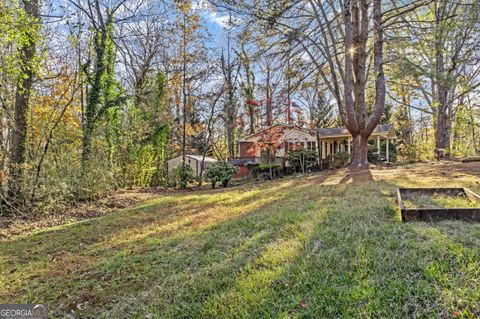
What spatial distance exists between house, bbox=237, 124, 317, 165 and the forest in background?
3.05ft

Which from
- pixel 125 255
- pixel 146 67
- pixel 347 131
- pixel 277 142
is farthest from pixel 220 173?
pixel 347 131

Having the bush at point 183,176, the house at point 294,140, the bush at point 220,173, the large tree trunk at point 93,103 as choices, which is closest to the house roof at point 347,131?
the house at point 294,140

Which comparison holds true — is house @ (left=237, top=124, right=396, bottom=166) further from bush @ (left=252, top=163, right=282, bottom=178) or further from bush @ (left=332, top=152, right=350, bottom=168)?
bush @ (left=252, top=163, right=282, bottom=178)

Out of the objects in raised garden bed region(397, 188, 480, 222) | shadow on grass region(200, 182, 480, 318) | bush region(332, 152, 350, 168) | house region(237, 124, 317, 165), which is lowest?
shadow on grass region(200, 182, 480, 318)

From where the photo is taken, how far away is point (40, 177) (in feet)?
20.7

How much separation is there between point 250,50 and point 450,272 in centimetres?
1071

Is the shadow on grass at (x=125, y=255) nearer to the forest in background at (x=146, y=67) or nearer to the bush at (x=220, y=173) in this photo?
the forest in background at (x=146, y=67)

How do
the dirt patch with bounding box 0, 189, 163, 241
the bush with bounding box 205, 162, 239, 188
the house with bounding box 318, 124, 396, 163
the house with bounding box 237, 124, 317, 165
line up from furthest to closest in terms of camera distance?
the house with bounding box 318, 124, 396, 163 → the house with bounding box 237, 124, 317, 165 → the bush with bounding box 205, 162, 239, 188 → the dirt patch with bounding box 0, 189, 163, 241

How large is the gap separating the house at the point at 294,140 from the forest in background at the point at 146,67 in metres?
1.22

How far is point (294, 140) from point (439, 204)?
1201 cm

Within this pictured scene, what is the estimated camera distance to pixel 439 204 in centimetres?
393

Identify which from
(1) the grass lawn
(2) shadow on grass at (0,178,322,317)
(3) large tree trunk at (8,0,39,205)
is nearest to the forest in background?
(3) large tree trunk at (8,0,39,205)

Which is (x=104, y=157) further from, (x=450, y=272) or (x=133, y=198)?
(x=450, y=272)

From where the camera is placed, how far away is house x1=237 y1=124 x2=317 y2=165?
1325 cm
